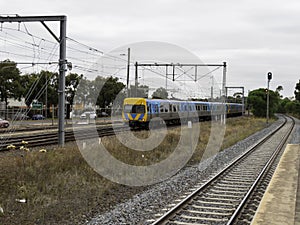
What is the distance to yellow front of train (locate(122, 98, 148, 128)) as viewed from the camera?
3100 centimetres

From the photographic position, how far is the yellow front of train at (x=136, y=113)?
31.0m

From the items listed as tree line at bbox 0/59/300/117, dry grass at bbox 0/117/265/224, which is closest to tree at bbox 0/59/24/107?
tree line at bbox 0/59/300/117

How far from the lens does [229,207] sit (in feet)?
30.5

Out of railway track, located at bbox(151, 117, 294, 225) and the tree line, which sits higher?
the tree line

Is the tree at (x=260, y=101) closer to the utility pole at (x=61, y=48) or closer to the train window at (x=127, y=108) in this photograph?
the train window at (x=127, y=108)

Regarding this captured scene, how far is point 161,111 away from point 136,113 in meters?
4.70

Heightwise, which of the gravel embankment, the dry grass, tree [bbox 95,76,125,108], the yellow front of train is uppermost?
tree [bbox 95,76,125,108]

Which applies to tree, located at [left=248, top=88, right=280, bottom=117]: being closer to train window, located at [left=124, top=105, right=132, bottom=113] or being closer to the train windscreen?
train window, located at [left=124, top=105, right=132, bottom=113]

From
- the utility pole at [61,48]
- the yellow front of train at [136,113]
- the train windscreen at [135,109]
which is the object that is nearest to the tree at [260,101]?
the yellow front of train at [136,113]

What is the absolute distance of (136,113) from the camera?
31.2 metres

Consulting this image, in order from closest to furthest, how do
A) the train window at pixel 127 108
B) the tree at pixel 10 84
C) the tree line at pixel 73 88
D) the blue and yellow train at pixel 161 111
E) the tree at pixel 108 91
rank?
the blue and yellow train at pixel 161 111
the train window at pixel 127 108
the tree at pixel 10 84
the tree line at pixel 73 88
the tree at pixel 108 91

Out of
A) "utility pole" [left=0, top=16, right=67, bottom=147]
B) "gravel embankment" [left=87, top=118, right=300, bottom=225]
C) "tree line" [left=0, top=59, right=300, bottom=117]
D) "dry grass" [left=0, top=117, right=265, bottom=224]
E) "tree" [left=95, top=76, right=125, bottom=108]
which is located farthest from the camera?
"tree" [left=95, top=76, right=125, bottom=108]

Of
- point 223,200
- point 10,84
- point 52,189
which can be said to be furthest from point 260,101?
point 52,189

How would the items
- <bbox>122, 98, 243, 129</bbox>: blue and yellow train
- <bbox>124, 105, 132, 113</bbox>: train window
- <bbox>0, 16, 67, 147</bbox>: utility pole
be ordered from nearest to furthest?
<bbox>0, 16, 67, 147</bbox>: utility pole < <bbox>122, 98, 243, 129</bbox>: blue and yellow train < <bbox>124, 105, 132, 113</bbox>: train window
